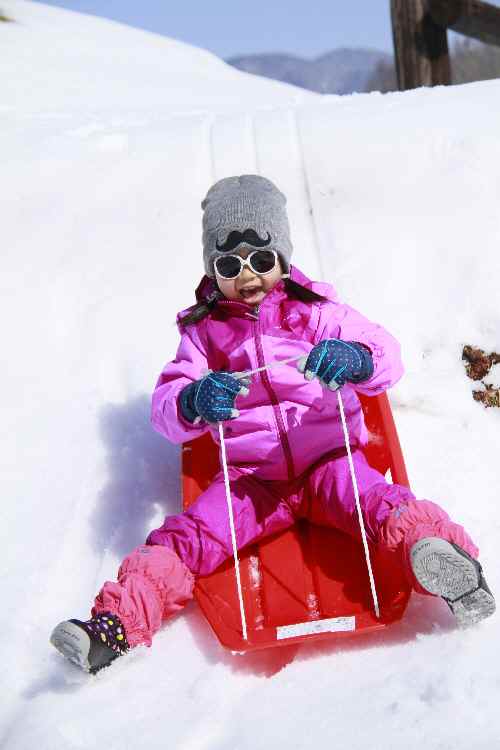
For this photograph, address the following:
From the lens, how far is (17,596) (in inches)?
82.4

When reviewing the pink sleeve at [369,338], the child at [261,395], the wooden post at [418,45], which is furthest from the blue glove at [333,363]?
the wooden post at [418,45]

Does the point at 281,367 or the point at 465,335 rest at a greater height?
the point at 281,367

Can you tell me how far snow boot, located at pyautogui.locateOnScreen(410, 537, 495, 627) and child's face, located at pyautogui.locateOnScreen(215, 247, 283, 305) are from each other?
2.81ft

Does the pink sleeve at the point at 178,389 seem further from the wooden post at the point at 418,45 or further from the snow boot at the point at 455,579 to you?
the wooden post at the point at 418,45

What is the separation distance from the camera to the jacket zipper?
2.16 meters

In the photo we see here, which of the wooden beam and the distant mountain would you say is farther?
the distant mountain

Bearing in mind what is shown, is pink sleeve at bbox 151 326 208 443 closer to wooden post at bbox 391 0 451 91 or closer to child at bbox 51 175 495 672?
child at bbox 51 175 495 672

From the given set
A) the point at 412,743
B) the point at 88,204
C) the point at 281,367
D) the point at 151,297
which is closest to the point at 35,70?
the point at 88,204

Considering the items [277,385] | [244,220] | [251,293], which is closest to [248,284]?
[251,293]

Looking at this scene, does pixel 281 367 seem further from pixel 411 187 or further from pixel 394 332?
pixel 411 187

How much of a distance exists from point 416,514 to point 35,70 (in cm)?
482

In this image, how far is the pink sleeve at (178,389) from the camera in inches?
82.7

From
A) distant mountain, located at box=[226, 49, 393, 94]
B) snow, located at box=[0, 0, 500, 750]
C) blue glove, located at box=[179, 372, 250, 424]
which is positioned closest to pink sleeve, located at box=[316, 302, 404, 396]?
blue glove, located at box=[179, 372, 250, 424]

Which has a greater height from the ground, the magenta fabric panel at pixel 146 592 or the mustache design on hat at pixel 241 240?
the mustache design on hat at pixel 241 240
